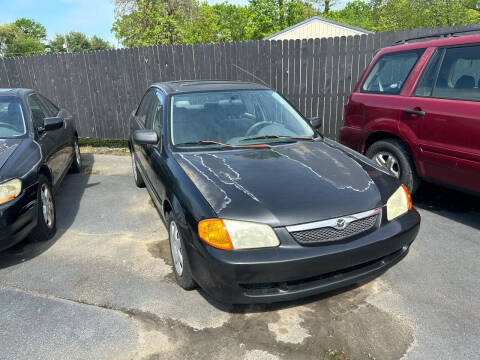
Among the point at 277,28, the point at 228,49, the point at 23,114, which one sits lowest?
the point at 23,114

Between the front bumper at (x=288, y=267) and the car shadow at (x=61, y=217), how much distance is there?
214cm

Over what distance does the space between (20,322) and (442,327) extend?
9.69 feet

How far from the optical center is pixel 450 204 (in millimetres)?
Answer: 4477

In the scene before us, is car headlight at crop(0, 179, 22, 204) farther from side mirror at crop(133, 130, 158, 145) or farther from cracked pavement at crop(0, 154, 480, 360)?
side mirror at crop(133, 130, 158, 145)

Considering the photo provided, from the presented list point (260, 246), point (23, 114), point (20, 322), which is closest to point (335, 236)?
point (260, 246)

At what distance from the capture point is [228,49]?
7.86m

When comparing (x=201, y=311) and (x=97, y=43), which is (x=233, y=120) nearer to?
(x=201, y=311)

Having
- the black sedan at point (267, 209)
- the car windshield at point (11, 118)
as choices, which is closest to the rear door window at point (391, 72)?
the black sedan at point (267, 209)

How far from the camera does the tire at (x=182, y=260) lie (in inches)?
101

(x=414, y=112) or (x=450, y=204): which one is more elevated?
(x=414, y=112)

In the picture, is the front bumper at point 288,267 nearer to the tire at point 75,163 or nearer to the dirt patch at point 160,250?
the dirt patch at point 160,250

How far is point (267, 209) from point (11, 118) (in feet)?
12.2

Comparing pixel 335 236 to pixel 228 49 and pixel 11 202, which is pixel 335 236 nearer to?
pixel 11 202

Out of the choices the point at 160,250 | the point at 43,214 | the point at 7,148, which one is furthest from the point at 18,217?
the point at 160,250
